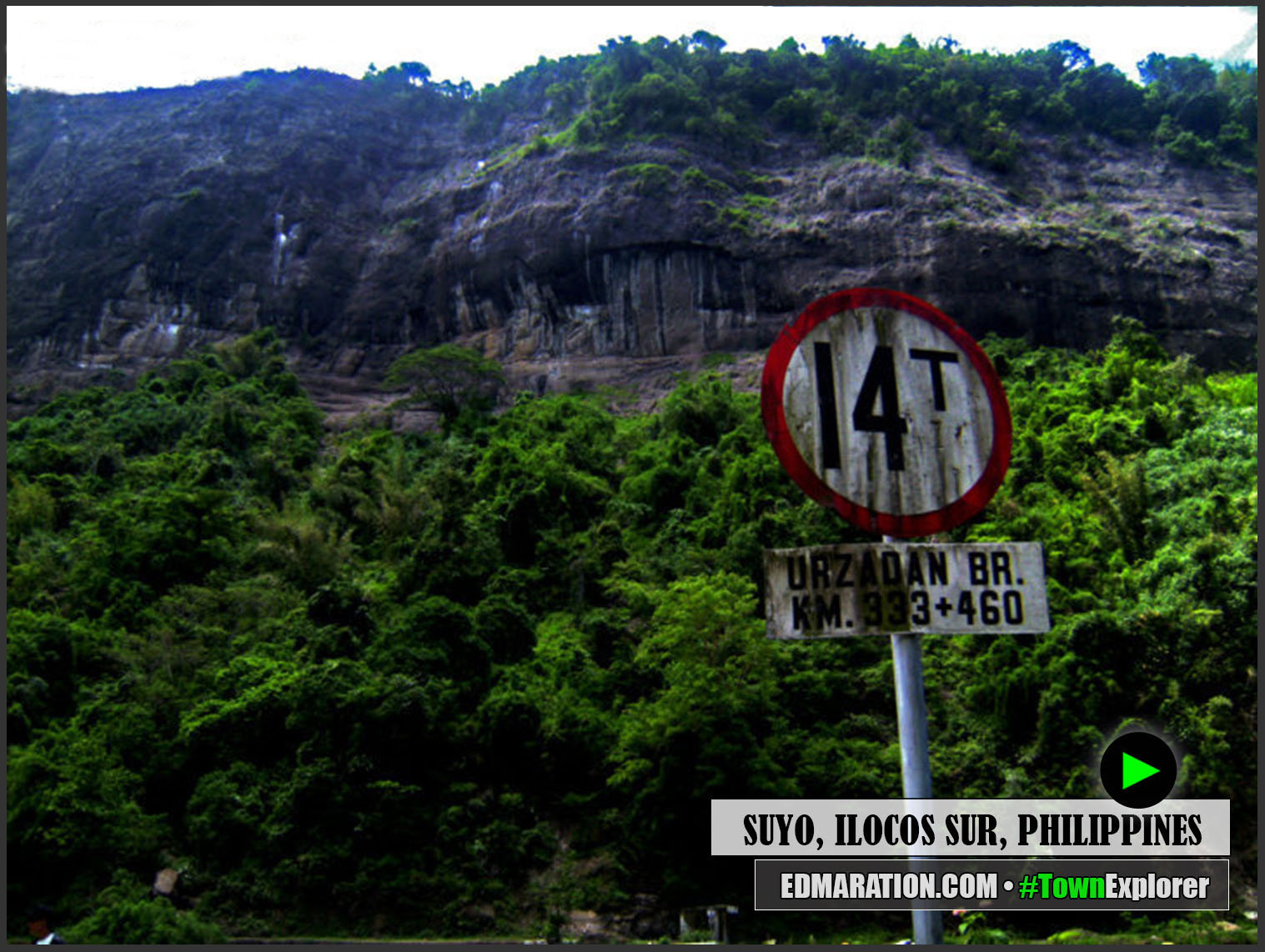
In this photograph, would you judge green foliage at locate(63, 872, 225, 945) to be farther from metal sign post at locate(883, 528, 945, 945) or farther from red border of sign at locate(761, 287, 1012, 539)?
red border of sign at locate(761, 287, 1012, 539)

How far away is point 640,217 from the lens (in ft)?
130

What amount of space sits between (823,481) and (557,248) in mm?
38111

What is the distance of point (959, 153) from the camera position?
41.8 metres

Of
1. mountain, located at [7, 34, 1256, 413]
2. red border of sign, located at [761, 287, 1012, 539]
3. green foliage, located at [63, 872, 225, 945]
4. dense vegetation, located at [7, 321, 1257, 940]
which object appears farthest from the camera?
mountain, located at [7, 34, 1256, 413]

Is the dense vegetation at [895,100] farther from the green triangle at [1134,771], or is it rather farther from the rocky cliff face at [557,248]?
the green triangle at [1134,771]

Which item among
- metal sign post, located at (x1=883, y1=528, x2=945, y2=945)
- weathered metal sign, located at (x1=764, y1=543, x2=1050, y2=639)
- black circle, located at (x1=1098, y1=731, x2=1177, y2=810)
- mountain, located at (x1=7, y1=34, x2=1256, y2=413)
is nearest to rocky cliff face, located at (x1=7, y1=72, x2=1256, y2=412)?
mountain, located at (x1=7, y1=34, x2=1256, y2=413)

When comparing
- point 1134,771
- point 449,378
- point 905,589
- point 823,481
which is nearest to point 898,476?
point 823,481

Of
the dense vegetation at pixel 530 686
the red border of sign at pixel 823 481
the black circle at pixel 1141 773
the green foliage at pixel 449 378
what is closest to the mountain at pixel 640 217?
the green foliage at pixel 449 378

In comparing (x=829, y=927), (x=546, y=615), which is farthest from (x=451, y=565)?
(x=829, y=927)

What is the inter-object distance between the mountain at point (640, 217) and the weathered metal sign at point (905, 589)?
112 feet

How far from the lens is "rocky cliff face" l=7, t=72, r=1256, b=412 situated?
35844mm

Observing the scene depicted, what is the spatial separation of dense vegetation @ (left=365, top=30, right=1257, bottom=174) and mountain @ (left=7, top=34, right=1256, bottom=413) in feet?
0.46

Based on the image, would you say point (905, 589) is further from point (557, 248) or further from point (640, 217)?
point (557, 248)

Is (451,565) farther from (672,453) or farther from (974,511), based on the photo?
(974,511)
